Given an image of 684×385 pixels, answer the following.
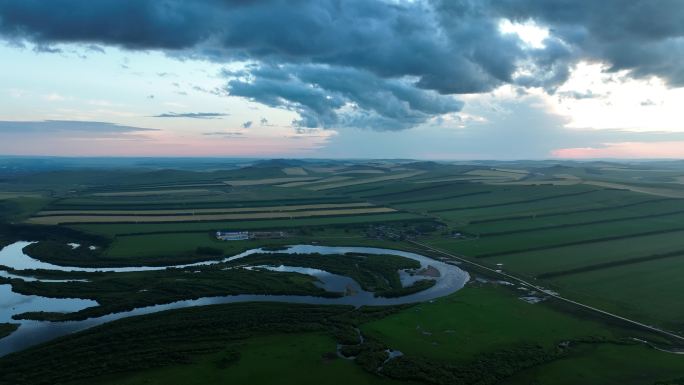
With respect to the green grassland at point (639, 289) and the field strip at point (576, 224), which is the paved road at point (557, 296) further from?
the field strip at point (576, 224)

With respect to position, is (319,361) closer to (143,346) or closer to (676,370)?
(143,346)

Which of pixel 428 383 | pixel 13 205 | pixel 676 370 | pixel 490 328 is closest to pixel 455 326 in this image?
pixel 490 328

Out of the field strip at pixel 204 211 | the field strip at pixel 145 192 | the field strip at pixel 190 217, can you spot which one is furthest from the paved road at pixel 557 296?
the field strip at pixel 145 192

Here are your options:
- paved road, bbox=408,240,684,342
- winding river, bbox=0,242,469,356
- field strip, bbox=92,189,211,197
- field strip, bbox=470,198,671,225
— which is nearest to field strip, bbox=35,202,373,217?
field strip, bbox=470,198,671,225

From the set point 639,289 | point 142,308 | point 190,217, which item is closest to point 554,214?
point 639,289

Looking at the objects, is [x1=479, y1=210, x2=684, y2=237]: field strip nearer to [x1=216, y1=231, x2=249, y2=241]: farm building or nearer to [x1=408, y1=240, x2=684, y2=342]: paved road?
[x1=408, y1=240, x2=684, y2=342]: paved road

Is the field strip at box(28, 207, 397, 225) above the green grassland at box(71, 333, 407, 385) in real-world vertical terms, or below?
above
